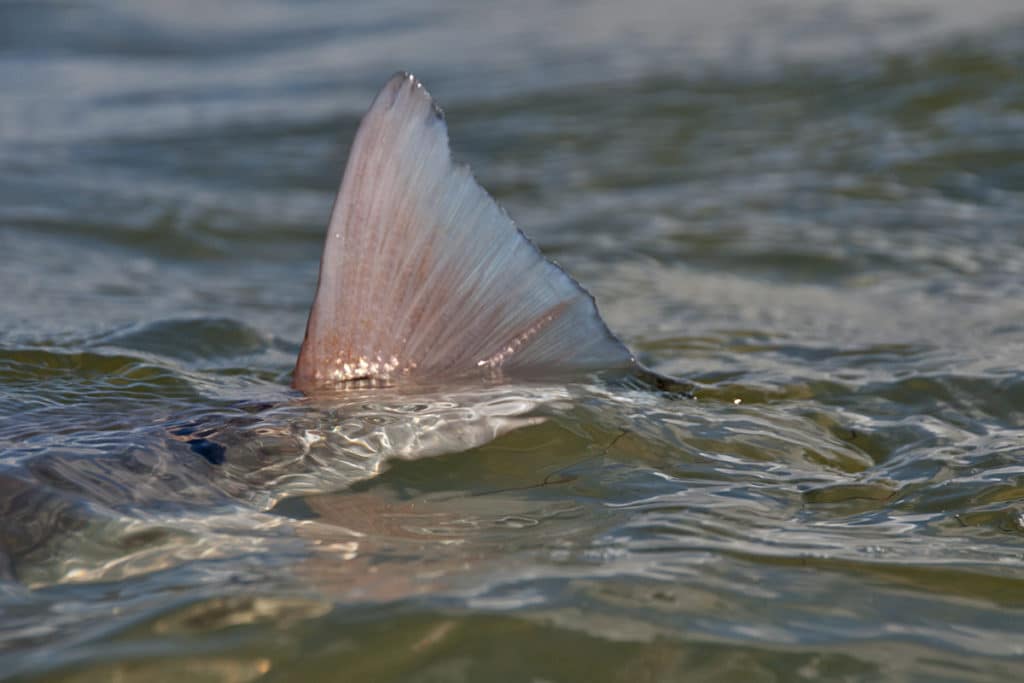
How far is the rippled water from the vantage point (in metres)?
1.72

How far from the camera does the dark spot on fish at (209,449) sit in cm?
232

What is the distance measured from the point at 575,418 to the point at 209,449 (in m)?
0.73

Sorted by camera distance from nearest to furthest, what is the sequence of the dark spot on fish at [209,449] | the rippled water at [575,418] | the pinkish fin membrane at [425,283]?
the rippled water at [575,418], the dark spot on fish at [209,449], the pinkish fin membrane at [425,283]

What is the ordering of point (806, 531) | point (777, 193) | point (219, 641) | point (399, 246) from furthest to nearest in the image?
point (777, 193) → point (399, 246) → point (806, 531) → point (219, 641)

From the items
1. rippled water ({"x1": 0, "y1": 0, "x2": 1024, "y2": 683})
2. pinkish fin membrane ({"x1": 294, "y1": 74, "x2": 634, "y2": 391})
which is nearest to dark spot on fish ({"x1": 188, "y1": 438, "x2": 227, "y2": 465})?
rippled water ({"x1": 0, "y1": 0, "x2": 1024, "y2": 683})

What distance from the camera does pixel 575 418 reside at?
8.72 feet

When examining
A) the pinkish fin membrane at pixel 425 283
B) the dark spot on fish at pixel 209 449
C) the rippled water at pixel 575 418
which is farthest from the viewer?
the pinkish fin membrane at pixel 425 283

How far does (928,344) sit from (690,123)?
13.5ft

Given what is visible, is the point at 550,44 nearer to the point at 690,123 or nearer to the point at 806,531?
the point at 690,123

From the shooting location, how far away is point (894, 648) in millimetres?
1693

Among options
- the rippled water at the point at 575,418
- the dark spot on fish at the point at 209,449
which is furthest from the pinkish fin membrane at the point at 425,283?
the dark spot on fish at the point at 209,449

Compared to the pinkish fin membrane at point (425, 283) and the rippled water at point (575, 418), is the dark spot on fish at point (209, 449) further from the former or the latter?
the pinkish fin membrane at point (425, 283)

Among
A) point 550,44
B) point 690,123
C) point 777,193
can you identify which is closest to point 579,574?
point 777,193

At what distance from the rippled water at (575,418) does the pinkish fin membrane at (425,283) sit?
4.0 inches
